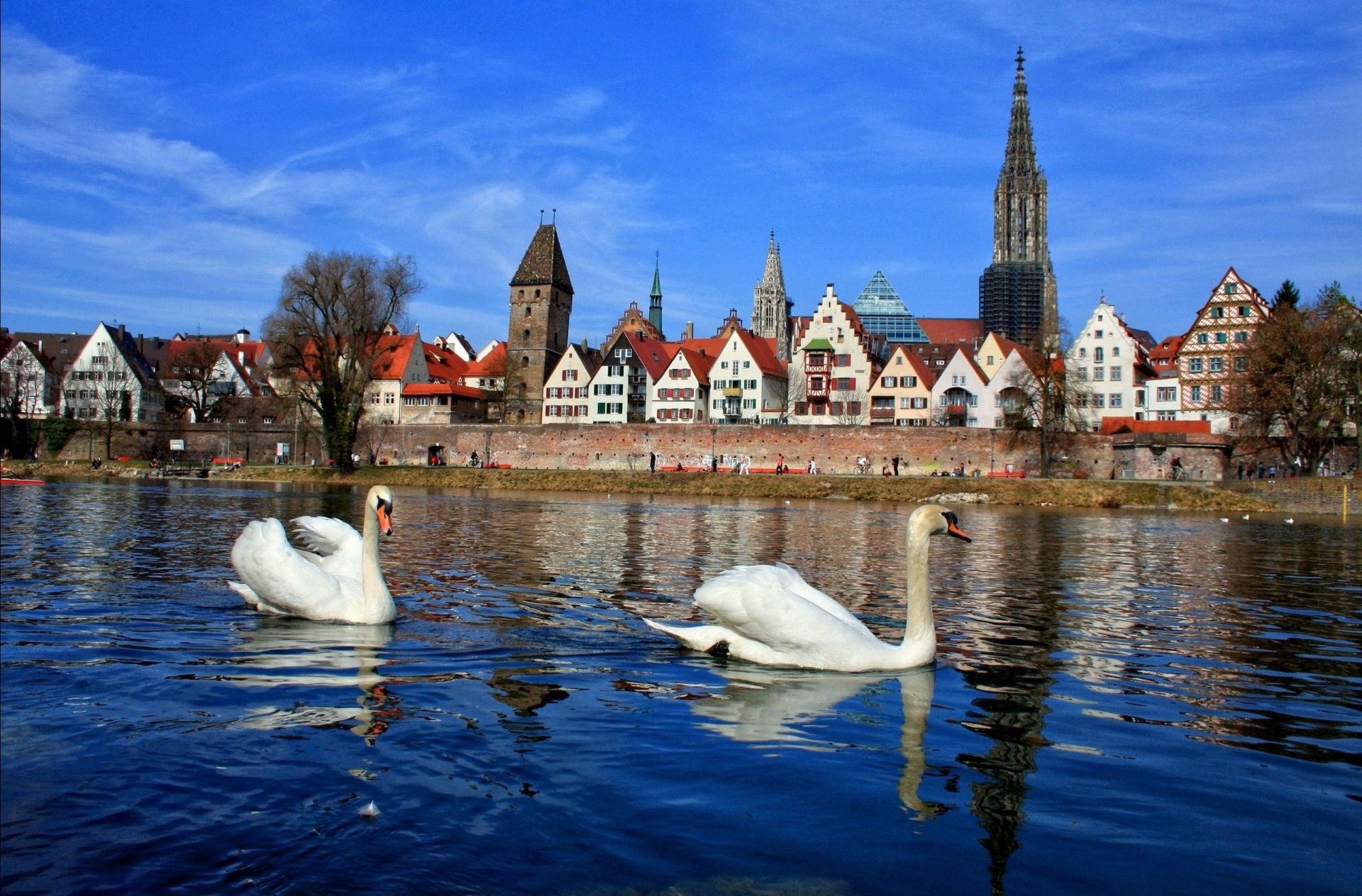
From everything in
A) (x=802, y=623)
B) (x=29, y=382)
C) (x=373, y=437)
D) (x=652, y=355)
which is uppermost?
(x=652, y=355)

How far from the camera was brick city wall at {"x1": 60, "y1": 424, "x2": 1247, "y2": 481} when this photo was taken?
7631 cm

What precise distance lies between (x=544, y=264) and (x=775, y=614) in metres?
107

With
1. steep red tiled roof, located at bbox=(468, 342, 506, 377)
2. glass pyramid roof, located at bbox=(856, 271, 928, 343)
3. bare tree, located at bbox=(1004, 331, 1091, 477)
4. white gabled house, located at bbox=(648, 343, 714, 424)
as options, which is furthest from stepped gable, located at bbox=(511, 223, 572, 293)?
glass pyramid roof, located at bbox=(856, 271, 928, 343)

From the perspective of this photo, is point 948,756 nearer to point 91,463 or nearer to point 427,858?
point 427,858

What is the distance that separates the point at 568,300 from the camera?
385ft

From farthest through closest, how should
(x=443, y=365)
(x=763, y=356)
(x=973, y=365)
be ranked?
(x=443, y=365) → (x=763, y=356) → (x=973, y=365)

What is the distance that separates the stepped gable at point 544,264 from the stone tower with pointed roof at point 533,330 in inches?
3.0

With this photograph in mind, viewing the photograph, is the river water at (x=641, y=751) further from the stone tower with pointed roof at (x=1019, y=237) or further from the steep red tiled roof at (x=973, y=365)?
the stone tower with pointed roof at (x=1019, y=237)

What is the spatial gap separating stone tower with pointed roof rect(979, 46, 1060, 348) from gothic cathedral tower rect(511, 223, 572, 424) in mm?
96324

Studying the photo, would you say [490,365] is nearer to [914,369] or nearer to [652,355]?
[652,355]

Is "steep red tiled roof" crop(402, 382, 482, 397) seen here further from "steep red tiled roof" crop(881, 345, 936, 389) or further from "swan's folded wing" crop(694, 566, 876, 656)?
→ "swan's folded wing" crop(694, 566, 876, 656)

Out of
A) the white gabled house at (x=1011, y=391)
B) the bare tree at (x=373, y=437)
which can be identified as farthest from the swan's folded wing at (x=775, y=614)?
the bare tree at (x=373, y=437)

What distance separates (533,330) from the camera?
11181 centimetres

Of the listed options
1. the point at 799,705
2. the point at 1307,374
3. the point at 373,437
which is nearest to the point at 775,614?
the point at 799,705
